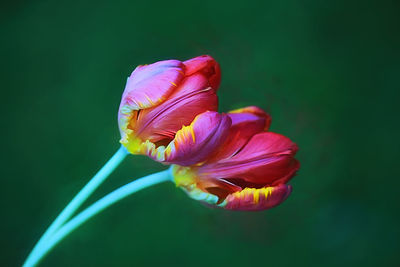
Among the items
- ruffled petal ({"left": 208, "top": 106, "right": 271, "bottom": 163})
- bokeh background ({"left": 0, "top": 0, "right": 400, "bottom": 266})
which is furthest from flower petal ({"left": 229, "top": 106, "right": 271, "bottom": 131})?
bokeh background ({"left": 0, "top": 0, "right": 400, "bottom": 266})

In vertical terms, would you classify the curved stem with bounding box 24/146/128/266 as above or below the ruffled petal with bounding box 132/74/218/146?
below

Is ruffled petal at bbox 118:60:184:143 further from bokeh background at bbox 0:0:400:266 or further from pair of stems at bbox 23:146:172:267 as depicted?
bokeh background at bbox 0:0:400:266

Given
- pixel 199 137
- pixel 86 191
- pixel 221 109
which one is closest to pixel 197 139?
pixel 199 137

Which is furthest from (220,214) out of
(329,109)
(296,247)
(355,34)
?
(355,34)

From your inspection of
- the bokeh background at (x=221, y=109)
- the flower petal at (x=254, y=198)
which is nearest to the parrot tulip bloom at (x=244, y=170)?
the flower petal at (x=254, y=198)

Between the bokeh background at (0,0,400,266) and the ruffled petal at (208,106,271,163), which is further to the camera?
the bokeh background at (0,0,400,266)

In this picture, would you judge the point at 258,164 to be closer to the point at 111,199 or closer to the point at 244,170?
the point at 244,170

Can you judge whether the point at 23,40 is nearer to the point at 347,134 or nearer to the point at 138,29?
the point at 138,29
